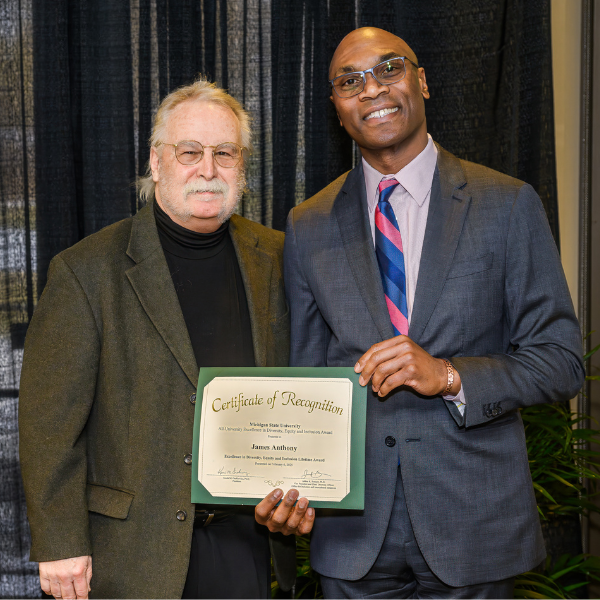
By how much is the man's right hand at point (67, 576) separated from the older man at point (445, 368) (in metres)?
0.57

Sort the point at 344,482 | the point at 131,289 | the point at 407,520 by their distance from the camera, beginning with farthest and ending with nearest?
the point at 131,289
the point at 407,520
the point at 344,482

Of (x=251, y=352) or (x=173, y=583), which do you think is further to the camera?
(x=251, y=352)

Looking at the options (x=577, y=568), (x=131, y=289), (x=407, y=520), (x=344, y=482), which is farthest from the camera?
(x=577, y=568)

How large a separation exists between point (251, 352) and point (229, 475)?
1.22 feet

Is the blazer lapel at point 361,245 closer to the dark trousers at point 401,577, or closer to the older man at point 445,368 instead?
the older man at point 445,368

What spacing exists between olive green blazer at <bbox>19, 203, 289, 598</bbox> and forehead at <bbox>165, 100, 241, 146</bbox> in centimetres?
39

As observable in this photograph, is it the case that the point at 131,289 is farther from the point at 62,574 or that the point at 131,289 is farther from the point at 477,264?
the point at 477,264

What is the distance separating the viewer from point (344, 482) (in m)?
1.40

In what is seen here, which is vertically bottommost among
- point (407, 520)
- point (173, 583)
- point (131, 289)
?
point (173, 583)

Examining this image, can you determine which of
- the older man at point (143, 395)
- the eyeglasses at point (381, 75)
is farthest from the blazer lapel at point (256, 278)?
the eyeglasses at point (381, 75)

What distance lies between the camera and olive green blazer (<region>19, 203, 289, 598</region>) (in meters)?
1.55

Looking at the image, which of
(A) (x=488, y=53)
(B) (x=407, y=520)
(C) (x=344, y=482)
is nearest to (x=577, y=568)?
(B) (x=407, y=520)

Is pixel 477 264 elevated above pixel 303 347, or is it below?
above

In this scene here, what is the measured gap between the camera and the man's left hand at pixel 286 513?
55.6 inches
